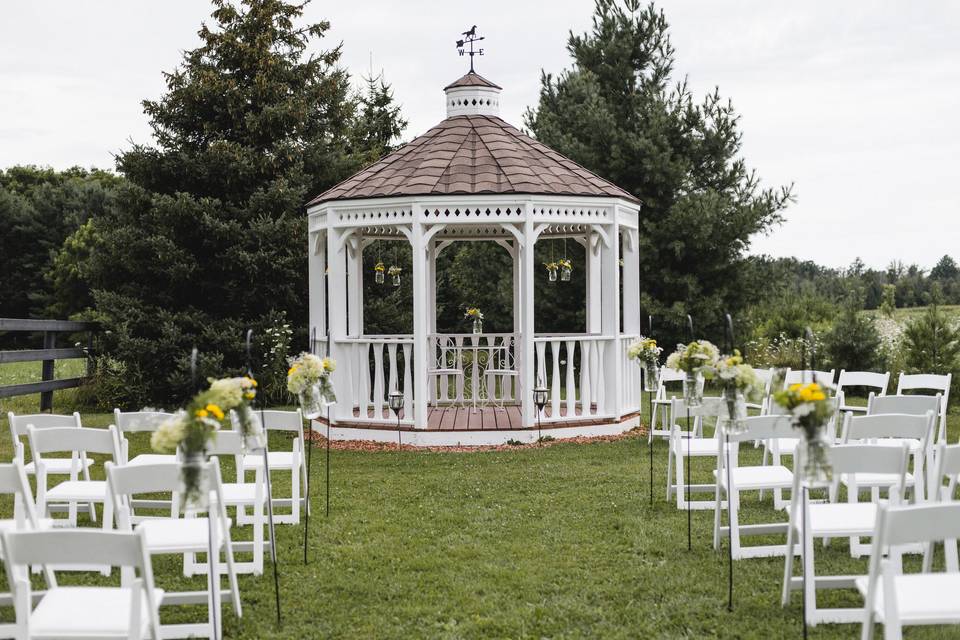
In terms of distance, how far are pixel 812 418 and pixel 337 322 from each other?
9.76m

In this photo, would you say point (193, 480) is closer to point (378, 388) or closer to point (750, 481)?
point (750, 481)

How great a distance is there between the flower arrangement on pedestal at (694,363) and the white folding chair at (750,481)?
340mm

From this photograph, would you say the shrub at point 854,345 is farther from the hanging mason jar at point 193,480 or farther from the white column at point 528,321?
the hanging mason jar at point 193,480

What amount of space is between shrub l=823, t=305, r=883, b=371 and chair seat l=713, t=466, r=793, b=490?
11290 mm

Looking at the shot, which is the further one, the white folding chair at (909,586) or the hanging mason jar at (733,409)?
the hanging mason jar at (733,409)

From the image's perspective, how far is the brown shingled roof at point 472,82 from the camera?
15.3 m

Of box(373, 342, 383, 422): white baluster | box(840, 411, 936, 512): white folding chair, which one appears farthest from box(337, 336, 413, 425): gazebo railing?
box(840, 411, 936, 512): white folding chair

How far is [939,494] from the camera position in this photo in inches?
253

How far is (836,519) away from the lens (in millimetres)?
5535

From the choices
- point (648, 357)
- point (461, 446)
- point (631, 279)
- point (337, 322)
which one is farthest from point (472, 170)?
point (648, 357)

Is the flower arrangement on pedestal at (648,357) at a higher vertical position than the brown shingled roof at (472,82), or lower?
lower

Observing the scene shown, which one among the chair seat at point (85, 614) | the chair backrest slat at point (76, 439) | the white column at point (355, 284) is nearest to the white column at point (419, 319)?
the white column at point (355, 284)

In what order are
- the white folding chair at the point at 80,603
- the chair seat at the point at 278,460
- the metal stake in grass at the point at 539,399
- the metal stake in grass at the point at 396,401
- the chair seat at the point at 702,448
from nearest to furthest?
the white folding chair at the point at 80,603 < the chair seat at the point at 278,460 < the chair seat at the point at 702,448 < the metal stake in grass at the point at 396,401 < the metal stake in grass at the point at 539,399

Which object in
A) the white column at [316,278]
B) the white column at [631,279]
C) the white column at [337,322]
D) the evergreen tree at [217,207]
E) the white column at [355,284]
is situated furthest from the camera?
the evergreen tree at [217,207]
